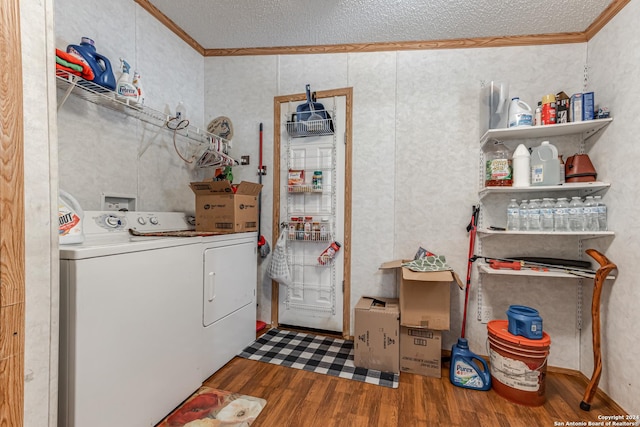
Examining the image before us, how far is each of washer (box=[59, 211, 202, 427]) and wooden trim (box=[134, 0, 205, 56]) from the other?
1558 millimetres

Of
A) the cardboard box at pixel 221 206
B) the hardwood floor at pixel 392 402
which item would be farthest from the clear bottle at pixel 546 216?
the cardboard box at pixel 221 206

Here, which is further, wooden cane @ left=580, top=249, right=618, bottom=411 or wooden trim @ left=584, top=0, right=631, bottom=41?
wooden trim @ left=584, top=0, right=631, bottom=41

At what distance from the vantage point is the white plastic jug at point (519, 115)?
1.86 m

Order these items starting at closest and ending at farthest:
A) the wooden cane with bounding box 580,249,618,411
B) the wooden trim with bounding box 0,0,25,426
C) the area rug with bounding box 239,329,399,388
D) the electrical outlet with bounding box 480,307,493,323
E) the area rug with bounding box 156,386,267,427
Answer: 1. the wooden trim with bounding box 0,0,25,426
2. the area rug with bounding box 156,386,267,427
3. the wooden cane with bounding box 580,249,618,411
4. the area rug with bounding box 239,329,399,388
5. the electrical outlet with bounding box 480,307,493,323

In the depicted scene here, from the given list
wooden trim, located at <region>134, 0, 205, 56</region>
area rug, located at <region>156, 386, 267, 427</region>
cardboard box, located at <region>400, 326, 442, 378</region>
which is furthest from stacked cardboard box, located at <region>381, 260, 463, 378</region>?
wooden trim, located at <region>134, 0, 205, 56</region>

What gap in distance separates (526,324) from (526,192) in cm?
98

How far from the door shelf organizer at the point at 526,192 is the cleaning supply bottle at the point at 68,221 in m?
2.42

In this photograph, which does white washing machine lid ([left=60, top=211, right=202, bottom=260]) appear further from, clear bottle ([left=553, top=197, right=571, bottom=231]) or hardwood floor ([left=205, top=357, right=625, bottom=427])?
clear bottle ([left=553, top=197, right=571, bottom=231])

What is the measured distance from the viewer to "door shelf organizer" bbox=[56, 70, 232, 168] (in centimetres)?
147

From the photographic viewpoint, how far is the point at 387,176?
92.2 inches

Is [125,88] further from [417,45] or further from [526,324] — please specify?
[526,324]

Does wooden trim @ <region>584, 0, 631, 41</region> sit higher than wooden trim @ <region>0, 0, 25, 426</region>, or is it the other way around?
wooden trim @ <region>584, 0, 631, 41</region>

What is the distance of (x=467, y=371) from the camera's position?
1.81m

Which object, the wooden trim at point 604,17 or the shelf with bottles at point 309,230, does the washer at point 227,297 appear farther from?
the wooden trim at point 604,17
